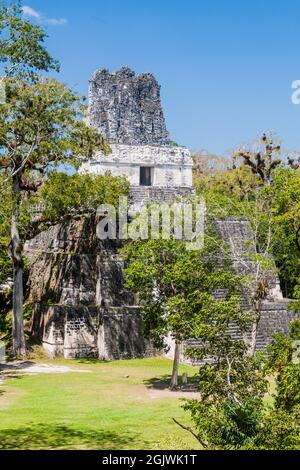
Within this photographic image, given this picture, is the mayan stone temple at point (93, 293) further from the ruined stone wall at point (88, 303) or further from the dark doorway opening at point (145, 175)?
the dark doorway opening at point (145, 175)

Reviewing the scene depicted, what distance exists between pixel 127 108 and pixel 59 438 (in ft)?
117

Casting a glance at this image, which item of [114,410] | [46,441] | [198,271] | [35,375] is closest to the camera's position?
[46,441]

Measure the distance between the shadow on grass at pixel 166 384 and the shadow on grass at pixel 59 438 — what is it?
5399mm

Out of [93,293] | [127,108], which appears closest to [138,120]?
[127,108]

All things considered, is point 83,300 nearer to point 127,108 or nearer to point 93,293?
point 93,293

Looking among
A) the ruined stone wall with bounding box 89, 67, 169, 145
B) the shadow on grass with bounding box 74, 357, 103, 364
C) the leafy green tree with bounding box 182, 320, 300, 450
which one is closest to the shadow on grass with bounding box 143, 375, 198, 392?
the shadow on grass with bounding box 74, 357, 103, 364

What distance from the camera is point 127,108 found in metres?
44.8

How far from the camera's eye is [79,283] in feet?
81.9

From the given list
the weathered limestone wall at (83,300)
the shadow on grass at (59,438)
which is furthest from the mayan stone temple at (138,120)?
the shadow on grass at (59,438)

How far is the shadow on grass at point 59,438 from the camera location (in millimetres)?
11023

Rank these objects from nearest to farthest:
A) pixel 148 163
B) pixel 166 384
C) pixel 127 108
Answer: pixel 166 384 → pixel 148 163 → pixel 127 108
